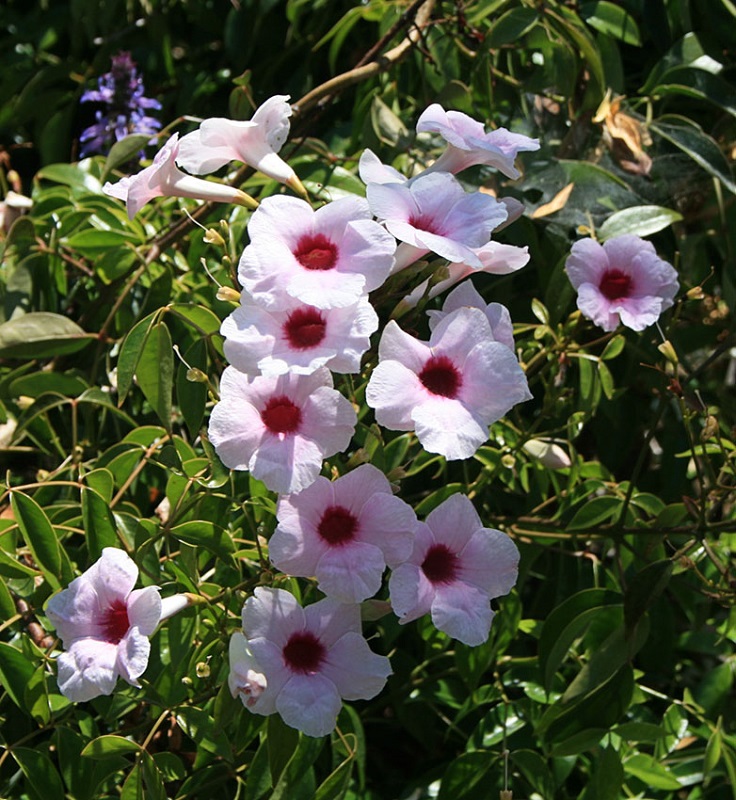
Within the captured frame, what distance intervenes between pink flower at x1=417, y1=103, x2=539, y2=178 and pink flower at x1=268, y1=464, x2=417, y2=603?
39 centimetres

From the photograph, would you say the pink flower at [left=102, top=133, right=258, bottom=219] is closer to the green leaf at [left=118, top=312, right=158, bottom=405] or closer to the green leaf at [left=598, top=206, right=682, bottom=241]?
the green leaf at [left=118, top=312, right=158, bottom=405]

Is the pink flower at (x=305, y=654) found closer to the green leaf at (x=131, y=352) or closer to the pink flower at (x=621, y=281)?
the green leaf at (x=131, y=352)

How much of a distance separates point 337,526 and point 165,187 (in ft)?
1.50

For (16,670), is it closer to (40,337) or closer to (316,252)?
(40,337)

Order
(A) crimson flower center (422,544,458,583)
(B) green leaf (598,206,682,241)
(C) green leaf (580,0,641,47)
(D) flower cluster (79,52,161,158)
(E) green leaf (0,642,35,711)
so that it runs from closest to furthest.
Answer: (A) crimson flower center (422,544,458,583)
(E) green leaf (0,642,35,711)
(B) green leaf (598,206,682,241)
(C) green leaf (580,0,641,47)
(D) flower cluster (79,52,161,158)

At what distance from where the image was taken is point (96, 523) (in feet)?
3.90

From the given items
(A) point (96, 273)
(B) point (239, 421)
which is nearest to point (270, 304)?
(B) point (239, 421)

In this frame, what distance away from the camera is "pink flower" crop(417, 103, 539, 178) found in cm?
109

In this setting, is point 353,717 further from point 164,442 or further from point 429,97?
point 429,97

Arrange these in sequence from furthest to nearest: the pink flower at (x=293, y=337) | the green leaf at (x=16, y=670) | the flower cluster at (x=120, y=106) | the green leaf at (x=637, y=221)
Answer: the flower cluster at (x=120, y=106), the green leaf at (x=637, y=221), the green leaf at (x=16, y=670), the pink flower at (x=293, y=337)

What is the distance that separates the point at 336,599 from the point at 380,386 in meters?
0.21

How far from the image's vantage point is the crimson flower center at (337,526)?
3.14 feet

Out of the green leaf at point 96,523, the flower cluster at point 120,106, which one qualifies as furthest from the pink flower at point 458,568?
the flower cluster at point 120,106

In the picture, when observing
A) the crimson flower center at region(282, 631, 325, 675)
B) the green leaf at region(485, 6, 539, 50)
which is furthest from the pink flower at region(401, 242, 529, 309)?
the green leaf at region(485, 6, 539, 50)
